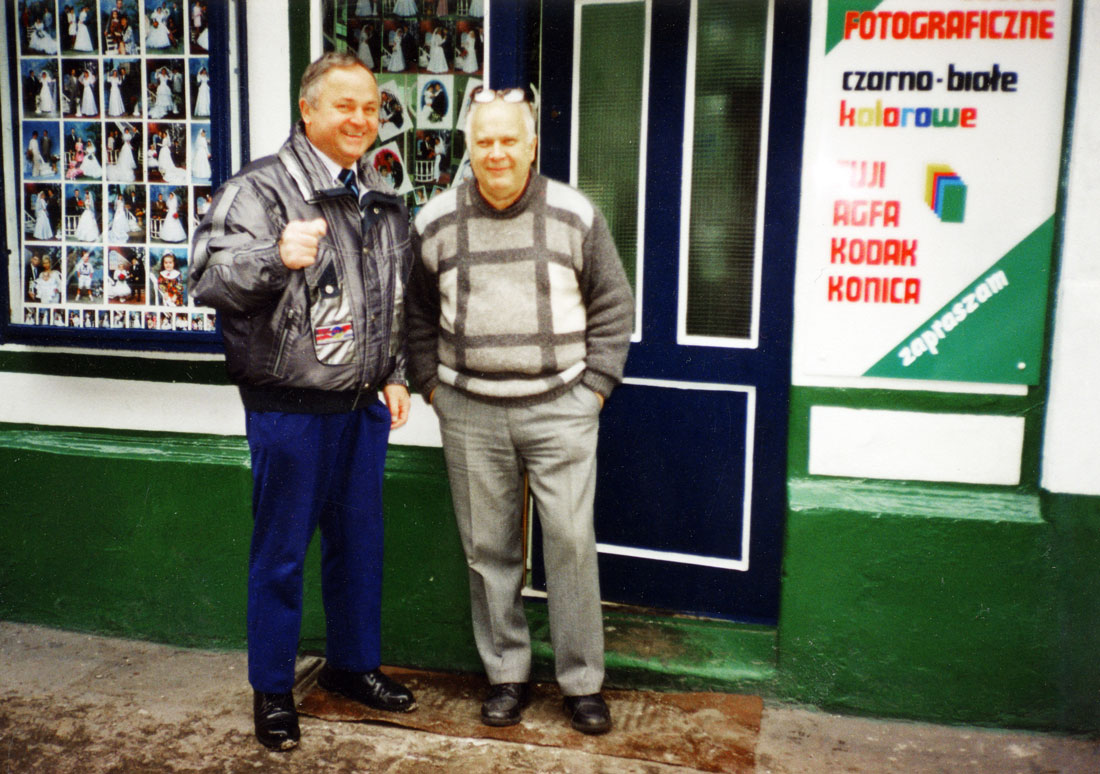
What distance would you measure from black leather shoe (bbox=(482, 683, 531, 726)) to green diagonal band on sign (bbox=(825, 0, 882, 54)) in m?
2.42

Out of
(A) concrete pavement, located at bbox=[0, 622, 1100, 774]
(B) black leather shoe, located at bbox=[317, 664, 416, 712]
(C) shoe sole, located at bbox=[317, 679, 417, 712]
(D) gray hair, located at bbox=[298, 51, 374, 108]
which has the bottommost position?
(A) concrete pavement, located at bbox=[0, 622, 1100, 774]

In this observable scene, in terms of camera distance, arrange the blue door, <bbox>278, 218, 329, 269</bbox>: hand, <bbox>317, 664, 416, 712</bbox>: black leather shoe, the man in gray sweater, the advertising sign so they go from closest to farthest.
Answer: <bbox>278, 218, 329, 269</bbox>: hand
the man in gray sweater
the advertising sign
<bbox>317, 664, 416, 712</bbox>: black leather shoe
the blue door

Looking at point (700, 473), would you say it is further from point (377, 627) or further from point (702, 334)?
point (377, 627)

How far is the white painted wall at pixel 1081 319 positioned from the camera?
9.96 ft

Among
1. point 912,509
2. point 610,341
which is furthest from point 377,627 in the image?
point 912,509

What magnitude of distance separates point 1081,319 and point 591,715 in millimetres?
2061

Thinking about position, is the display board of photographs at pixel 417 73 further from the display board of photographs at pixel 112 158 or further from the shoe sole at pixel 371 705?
the shoe sole at pixel 371 705

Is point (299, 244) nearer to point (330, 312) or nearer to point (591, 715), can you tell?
point (330, 312)

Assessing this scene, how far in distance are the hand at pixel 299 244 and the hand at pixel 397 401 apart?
2.02ft

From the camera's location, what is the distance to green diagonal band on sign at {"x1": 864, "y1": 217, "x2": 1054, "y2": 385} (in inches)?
124

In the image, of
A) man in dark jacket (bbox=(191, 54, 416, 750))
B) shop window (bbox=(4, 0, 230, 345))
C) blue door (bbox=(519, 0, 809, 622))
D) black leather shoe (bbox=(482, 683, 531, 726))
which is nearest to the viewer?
man in dark jacket (bbox=(191, 54, 416, 750))

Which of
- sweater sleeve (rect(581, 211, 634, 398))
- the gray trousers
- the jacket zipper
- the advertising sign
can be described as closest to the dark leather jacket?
the jacket zipper

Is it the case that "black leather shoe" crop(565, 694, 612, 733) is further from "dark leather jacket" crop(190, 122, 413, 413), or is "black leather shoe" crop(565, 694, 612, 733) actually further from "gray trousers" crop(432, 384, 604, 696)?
"dark leather jacket" crop(190, 122, 413, 413)

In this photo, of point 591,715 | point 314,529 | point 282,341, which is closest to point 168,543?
point 314,529
